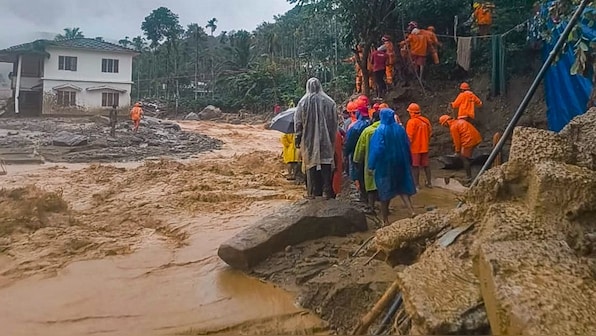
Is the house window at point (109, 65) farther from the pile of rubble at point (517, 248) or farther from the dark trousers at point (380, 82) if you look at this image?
the pile of rubble at point (517, 248)

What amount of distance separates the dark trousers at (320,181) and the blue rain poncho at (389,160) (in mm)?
820

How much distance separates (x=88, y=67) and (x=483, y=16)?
106ft

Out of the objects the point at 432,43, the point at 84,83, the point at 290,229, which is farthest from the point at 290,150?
the point at 84,83

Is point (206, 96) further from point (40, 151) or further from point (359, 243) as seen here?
point (359, 243)

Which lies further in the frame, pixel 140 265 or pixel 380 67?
pixel 380 67

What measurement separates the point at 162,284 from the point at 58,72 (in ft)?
118

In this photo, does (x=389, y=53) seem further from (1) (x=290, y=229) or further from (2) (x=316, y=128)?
(1) (x=290, y=229)

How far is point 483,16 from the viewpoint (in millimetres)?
11359

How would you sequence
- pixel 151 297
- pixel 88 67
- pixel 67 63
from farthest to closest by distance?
pixel 88 67
pixel 67 63
pixel 151 297

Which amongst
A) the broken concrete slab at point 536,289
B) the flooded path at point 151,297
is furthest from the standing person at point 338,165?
the broken concrete slab at point 536,289

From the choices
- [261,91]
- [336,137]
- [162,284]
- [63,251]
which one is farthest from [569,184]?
[261,91]

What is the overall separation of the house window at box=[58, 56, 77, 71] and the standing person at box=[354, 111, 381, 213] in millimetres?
35016

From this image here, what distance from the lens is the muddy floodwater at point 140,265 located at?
4.27 meters

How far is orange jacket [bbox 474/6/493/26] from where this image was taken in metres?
11.2
